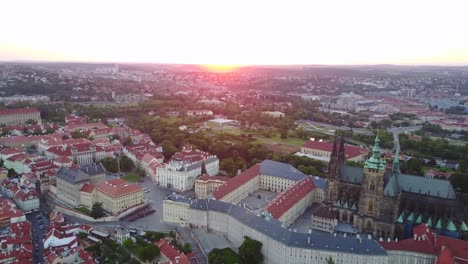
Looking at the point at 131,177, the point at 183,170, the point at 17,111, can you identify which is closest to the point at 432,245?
the point at 183,170

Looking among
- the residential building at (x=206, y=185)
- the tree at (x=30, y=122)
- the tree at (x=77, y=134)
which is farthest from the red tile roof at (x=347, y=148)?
the tree at (x=30, y=122)

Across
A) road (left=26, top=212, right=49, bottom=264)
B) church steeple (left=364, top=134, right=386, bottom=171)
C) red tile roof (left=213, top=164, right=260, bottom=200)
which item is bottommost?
road (left=26, top=212, right=49, bottom=264)

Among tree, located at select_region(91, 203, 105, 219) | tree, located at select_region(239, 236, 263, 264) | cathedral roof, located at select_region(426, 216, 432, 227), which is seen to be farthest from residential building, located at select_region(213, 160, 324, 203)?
tree, located at select_region(91, 203, 105, 219)

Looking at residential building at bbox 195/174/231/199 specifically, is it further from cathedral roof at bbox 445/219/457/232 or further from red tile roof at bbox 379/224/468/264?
cathedral roof at bbox 445/219/457/232

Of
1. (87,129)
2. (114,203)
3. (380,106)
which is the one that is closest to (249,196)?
(114,203)

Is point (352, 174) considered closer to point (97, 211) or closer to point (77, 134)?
point (97, 211)

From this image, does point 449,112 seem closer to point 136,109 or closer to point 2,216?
point 136,109

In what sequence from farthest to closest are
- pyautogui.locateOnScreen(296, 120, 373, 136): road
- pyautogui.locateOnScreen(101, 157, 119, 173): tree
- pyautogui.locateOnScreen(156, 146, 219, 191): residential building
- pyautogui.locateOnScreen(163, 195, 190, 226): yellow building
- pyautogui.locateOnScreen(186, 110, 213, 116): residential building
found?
pyautogui.locateOnScreen(186, 110, 213, 116): residential building < pyautogui.locateOnScreen(296, 120, 373, 136): road < pyautogui.locateOnScreen(101, 157, 119, 173): tree < pyautogui.locateOnScreen(156, 146, 219, 191): residential building < pyautogui.locateOnScreen(163, 195, 190, 226): yellow building
